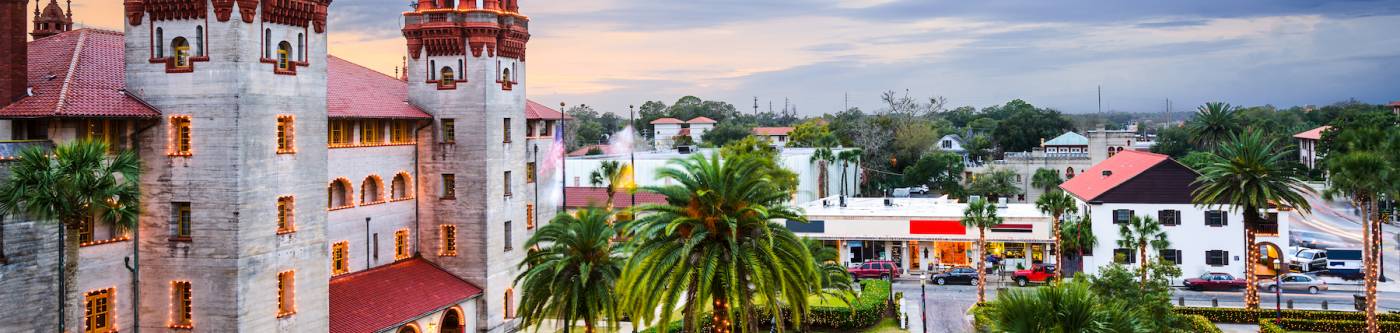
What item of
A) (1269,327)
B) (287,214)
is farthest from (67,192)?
(1269,327)

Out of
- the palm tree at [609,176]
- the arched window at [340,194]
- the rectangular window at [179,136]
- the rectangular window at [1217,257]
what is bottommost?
the rectangular window at [1217,257]

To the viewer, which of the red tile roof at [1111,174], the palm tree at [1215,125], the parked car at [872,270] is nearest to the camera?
the parked car at [872,270]

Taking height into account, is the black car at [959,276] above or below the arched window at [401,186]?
below

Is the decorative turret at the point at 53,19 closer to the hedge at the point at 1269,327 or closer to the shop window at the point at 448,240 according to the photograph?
the shop window at the point at 448,240

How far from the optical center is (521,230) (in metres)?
55.5

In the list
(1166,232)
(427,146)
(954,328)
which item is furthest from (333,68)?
(1166,232)

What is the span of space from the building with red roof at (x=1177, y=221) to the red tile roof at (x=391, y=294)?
41988mm

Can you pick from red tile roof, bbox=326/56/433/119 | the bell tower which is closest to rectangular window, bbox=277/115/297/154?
red tile roof, bbox=326/56/433/119

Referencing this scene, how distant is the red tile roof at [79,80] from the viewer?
106 ft

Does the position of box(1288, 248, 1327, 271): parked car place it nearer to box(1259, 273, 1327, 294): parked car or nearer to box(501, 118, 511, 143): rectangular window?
box(1259, 273, 1327, 294): parked car

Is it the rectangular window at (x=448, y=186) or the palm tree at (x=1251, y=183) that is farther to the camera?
the palm tree at (x=1251, y=183)

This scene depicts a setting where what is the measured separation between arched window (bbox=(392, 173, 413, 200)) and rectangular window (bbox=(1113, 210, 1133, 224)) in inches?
1798

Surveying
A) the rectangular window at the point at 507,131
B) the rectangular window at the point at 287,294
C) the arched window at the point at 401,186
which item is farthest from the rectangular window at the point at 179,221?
the rectangular window at the point at 507,131

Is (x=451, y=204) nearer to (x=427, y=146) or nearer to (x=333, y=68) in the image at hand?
(x=427, y=146)
